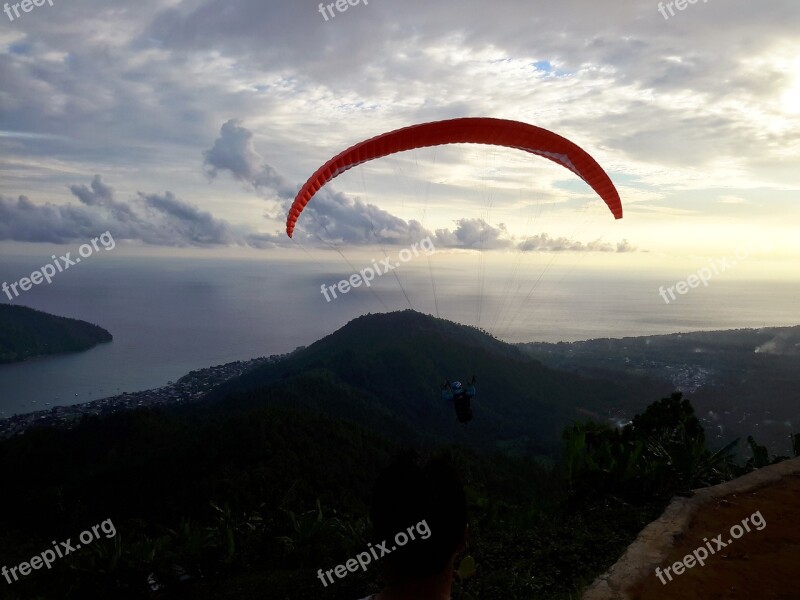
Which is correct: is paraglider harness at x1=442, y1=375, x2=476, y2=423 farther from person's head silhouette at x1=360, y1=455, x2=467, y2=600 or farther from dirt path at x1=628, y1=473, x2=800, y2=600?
person's head silhouette at x1=360, y1=455, x2=467, y2=600

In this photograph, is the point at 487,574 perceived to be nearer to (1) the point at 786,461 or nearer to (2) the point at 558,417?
(1) the point at 786,461

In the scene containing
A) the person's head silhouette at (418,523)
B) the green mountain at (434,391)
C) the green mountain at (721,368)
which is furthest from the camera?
the green mountain at (434,391)

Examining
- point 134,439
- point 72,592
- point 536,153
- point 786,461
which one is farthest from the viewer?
point 134,439

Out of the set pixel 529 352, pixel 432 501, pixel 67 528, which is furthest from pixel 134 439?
pixel 529 352

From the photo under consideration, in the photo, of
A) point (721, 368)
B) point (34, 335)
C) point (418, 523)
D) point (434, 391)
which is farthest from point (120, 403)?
point (721, 368)

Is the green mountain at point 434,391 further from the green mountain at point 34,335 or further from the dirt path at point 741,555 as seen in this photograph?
the green mountain at point 34,335

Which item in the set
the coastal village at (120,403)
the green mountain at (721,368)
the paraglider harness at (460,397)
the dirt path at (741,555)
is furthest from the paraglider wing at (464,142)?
the coastal village at (120,403)
